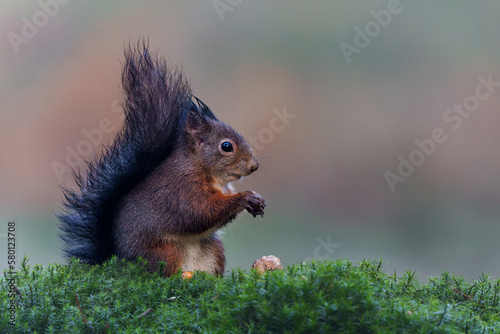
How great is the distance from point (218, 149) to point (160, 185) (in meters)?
0.30

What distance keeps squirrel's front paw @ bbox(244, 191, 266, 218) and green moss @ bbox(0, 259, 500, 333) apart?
0.97ft

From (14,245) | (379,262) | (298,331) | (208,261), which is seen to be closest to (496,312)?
(379,262)

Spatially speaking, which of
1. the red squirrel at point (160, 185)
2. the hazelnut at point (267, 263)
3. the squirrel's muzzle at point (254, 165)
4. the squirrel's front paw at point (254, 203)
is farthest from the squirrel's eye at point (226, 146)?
the hazelnut at point (267, 263)

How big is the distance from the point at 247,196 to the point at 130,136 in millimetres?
580

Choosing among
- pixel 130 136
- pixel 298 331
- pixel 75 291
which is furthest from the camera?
pixel 130 136

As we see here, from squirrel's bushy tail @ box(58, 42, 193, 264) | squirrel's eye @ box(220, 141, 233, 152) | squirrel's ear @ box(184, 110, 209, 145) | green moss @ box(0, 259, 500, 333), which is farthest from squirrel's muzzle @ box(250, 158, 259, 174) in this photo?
green moss @ box(0, 259, 500, 333)

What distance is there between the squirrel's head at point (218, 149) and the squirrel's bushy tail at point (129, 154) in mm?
76

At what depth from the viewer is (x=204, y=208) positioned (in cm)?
216

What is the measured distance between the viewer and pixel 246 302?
4.79ft

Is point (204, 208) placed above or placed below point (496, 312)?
above

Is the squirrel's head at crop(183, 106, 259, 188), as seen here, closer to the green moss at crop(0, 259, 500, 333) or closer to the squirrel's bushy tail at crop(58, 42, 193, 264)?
the squirrel's bushy tail at crop(58, 42, 193, 264)

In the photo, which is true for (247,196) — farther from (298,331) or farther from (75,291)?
(298,331)

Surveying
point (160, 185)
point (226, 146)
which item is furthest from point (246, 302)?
point (226, 146)

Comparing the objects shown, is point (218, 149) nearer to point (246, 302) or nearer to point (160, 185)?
point (160, 185)
